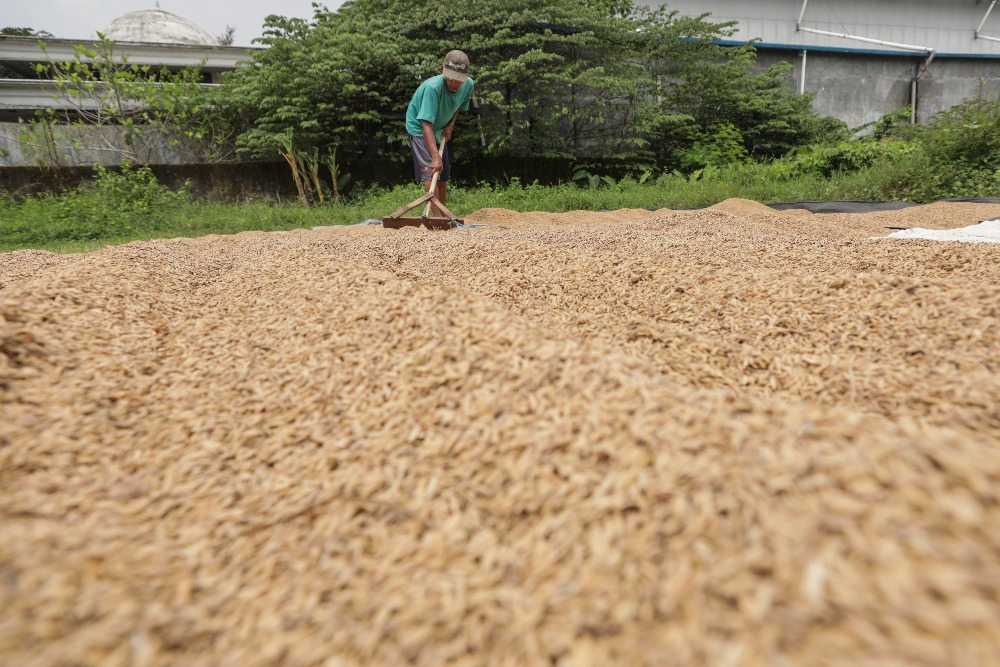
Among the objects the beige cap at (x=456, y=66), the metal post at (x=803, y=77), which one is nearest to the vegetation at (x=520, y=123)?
the metal post at (x=803, y=77)

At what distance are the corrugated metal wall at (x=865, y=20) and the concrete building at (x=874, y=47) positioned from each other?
23 mm

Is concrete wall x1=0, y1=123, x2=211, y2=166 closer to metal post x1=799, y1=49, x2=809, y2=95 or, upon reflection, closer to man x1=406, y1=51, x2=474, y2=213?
man x1=406, y1=51, x2=474, y2=213

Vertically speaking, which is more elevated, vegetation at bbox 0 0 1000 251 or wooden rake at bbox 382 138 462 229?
vegetation at bbox 0 0 1000 251

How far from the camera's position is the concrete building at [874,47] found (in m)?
13.1

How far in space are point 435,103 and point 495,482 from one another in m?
5.66

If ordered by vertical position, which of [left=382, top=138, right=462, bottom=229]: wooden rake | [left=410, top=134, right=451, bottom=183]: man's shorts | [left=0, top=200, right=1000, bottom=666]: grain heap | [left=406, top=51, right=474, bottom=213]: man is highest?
[left=406, top=51, right=474, bottom=213]: man

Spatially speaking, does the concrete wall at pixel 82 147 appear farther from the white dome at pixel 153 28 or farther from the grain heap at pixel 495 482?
the grain heap at pixel 495 482

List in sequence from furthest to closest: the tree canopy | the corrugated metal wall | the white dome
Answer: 1. the white dome
2. the corrugated metal wall
3. the tree canopy

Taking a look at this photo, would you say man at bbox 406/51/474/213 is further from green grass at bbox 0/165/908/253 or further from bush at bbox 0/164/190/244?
bush at bbox 0/164/190/244

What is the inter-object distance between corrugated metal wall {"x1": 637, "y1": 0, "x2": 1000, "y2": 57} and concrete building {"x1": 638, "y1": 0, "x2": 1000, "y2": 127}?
0.02 metres

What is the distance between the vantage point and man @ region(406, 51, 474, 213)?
566cm

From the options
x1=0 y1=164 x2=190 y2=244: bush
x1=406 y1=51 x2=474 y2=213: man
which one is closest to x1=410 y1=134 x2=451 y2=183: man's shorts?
x1=406 y1=51 x2=474 y2=213: man

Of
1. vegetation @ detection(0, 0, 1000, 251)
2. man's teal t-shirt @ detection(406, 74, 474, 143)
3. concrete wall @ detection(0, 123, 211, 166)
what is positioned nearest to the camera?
man's teal t-shirt @ detection(406, 74, 474, 143)

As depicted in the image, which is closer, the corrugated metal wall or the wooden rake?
the wooden rake
